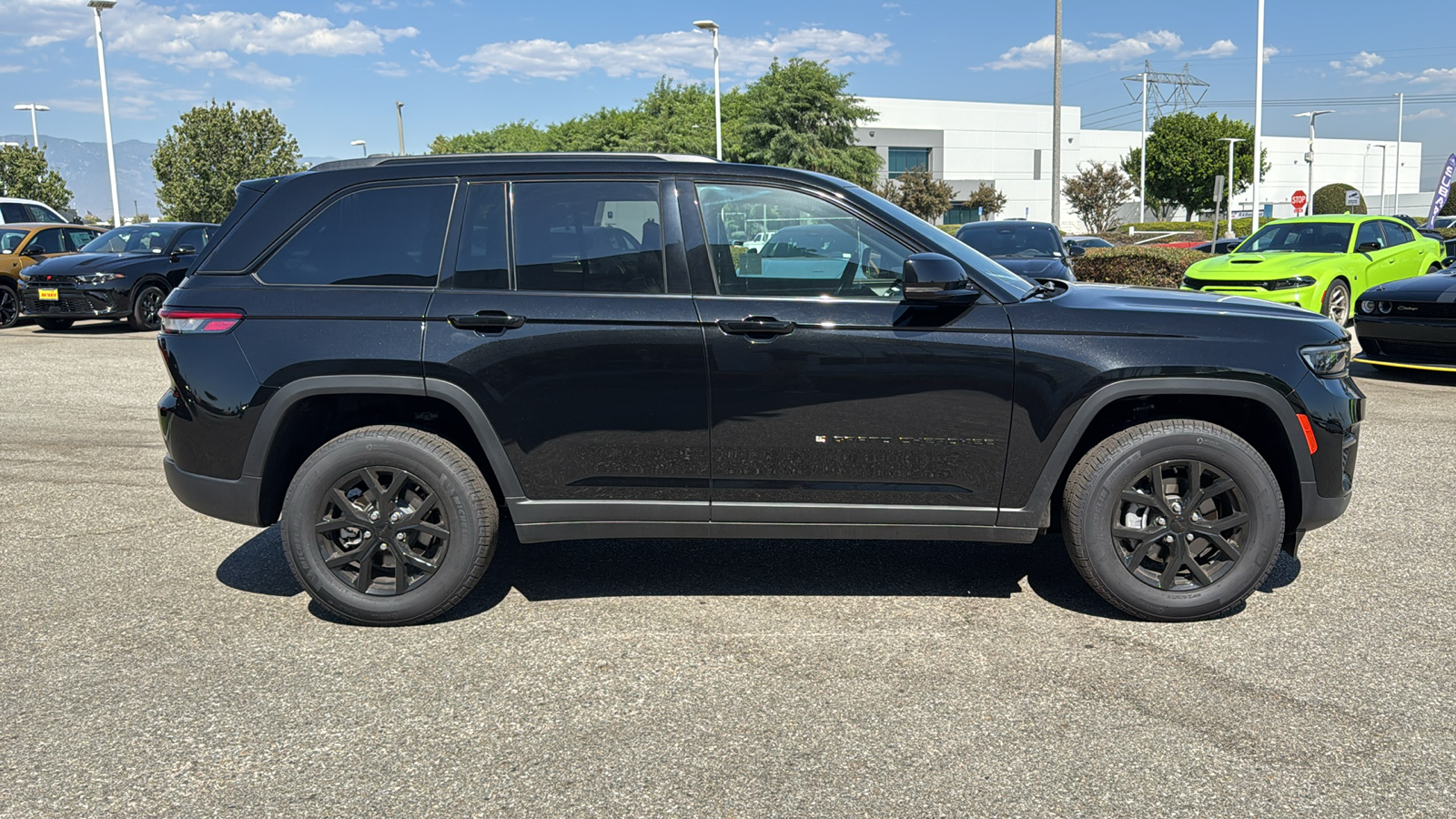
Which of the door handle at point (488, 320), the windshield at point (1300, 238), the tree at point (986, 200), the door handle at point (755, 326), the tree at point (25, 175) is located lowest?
the door handle at point (755, 326)

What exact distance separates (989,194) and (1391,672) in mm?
63905

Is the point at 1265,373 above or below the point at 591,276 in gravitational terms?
below

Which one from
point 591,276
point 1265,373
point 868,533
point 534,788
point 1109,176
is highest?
point 1109,176

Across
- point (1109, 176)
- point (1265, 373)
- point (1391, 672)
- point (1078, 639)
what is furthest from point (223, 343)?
point (1109, 176)

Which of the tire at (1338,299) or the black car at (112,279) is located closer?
the tire at (1338,299)

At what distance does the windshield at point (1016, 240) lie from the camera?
1428cm

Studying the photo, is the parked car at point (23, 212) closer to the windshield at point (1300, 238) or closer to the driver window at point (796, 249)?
the windshield at point (1300, 238)

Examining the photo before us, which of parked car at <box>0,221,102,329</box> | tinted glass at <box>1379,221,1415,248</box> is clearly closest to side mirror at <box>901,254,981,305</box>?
tinted glass at <box>1379,221,1415,248</box>

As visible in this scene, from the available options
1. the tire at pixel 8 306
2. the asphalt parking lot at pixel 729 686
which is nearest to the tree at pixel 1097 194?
the tire at pixel 8 306

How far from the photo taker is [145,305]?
54.9 feet

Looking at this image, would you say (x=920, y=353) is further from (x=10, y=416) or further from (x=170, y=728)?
(x=10, y=416)

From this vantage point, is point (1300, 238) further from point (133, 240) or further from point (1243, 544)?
point (133, 240)

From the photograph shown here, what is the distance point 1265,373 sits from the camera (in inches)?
162

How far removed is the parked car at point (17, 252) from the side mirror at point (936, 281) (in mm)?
17147
